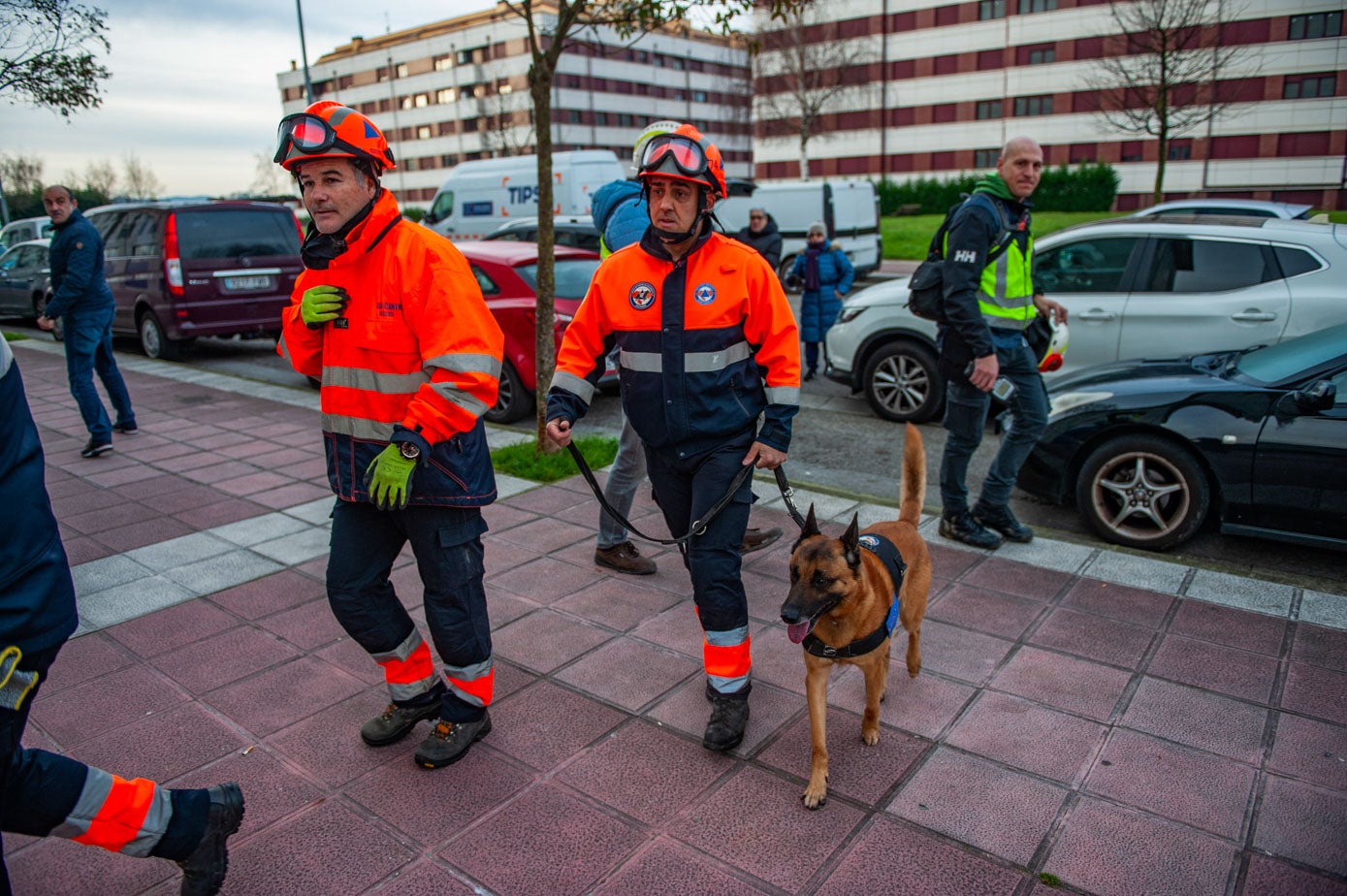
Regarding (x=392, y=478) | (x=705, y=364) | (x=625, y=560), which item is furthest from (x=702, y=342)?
(x=625, y=560)

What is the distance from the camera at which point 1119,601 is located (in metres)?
4.36

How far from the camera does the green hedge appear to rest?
136ft

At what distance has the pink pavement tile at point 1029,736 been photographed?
3.08 m

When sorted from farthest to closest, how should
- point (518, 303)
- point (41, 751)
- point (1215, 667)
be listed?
point (518, 303), point (1215, 667), point (41, 751)

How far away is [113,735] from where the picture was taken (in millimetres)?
3395

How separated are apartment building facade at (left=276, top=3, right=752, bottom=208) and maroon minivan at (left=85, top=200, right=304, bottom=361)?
5333 centimetres

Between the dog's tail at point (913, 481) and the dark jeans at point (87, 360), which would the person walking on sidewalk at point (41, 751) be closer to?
the dog's tail at point (913, 481)

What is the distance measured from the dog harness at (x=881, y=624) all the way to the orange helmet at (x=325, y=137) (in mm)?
2117

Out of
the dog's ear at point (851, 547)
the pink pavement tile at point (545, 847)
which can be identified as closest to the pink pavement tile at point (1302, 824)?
the dog's ear at point (851, 547)

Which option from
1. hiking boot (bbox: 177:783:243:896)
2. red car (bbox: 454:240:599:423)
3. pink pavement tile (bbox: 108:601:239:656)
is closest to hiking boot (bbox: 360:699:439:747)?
hiking boot (bbox: 177:783:243:896)

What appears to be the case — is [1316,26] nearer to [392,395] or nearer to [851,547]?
[851,547]

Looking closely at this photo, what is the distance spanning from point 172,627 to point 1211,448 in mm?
5459

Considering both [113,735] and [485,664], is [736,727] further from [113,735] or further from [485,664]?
[113,735]

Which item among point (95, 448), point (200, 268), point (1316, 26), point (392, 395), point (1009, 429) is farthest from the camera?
point (1316, 26)
